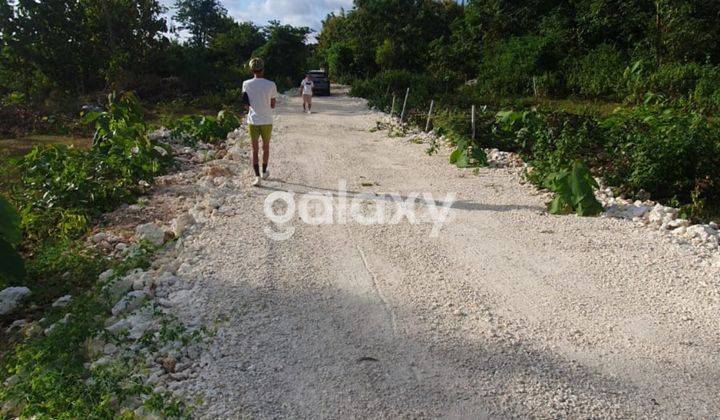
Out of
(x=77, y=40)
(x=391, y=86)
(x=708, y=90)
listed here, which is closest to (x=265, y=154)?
(x=708, y=90)

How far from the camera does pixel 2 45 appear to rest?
20.1 metres

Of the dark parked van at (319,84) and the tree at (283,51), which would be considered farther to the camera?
the tree at (283,51)

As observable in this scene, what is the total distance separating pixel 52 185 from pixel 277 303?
4520 mm

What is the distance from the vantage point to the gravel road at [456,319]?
10.2ft

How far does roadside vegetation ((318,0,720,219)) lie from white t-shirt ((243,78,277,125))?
3.49 meters

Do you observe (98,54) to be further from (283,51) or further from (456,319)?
(456,319)

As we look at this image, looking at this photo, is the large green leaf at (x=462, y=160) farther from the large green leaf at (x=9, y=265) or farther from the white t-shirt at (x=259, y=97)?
the large green leaf at (x=9, y=265)

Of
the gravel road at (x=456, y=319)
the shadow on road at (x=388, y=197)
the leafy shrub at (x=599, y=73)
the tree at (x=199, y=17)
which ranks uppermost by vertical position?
the tree at (x=199, y=17)

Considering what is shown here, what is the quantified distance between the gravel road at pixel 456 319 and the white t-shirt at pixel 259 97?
1.47m

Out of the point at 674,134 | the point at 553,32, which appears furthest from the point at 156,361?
the point at 553,32

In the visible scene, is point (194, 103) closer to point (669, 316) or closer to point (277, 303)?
point (277, 303)

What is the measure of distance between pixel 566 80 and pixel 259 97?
697 inches

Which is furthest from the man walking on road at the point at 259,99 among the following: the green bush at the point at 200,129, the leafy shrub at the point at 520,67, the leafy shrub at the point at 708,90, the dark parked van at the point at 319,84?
the dark parked van at the point at 319,84

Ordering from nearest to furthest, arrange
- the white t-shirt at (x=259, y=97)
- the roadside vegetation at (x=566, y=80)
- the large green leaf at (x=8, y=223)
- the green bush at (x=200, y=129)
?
1. the large green leaf at (x=8, y=223)
2. the roadside vegetation at (x=566, y=80)
3. the white t-shirt at (x=259, y=97)
4. the green bush at (x=200, y=129)
